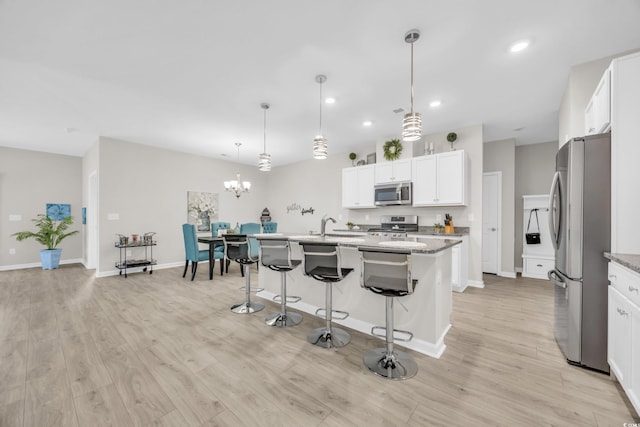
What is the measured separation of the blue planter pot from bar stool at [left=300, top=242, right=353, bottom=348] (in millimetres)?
6874

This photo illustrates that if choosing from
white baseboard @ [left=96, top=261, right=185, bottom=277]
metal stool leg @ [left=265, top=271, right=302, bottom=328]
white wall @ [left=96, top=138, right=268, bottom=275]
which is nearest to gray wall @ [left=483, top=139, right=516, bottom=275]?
metal stool leg @ [left=265, top=271, right=302, bottom=328]

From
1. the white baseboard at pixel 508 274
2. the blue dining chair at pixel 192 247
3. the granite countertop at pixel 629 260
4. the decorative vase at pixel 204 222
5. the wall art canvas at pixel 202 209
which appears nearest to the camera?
the granite countertop at pixel 629 260

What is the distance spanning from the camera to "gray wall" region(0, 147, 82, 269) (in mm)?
5871

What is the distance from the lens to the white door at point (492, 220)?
544 cm

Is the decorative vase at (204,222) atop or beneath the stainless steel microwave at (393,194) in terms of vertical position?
beneath

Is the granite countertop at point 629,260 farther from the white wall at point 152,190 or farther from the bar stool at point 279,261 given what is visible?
the white wall at point 152,190

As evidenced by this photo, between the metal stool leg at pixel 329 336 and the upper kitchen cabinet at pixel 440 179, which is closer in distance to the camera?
the metal stool leg at pixel 329 336

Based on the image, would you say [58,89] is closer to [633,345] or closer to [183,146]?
[183,146]

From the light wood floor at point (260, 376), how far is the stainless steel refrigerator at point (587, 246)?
228 millimetres

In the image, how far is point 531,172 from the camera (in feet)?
18.2

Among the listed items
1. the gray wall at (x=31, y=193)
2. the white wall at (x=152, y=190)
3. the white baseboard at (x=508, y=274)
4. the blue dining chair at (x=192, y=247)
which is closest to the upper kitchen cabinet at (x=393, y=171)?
the white baseboard at (x=508, y=274)

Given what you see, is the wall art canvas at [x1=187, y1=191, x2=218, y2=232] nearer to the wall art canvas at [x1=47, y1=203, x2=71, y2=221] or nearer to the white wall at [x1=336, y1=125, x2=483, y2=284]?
the wall art canvas at [x1=47, y1=203, x2=71, y2=221]

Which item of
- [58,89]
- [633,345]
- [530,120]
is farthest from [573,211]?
[58,89]

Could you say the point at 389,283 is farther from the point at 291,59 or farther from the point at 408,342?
the point at 291,59
